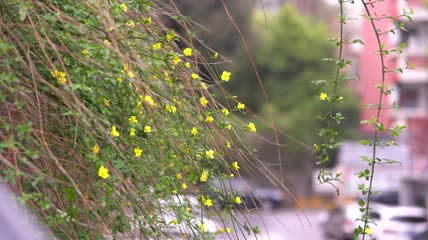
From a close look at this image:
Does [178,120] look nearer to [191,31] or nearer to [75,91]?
[191,31]

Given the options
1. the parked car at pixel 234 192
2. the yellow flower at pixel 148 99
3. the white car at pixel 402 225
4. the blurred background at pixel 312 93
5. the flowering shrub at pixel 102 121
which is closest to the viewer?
the flowering shrub at pixel 102 121

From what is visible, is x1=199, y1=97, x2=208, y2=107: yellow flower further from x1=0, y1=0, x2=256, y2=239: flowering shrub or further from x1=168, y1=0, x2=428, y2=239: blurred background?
x1=168, y1=0, x2=428, y2=239: blurred background

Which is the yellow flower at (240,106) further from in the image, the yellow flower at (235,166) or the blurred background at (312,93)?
the blurred background at (312,93)

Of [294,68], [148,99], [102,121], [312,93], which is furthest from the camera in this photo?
[294,68]

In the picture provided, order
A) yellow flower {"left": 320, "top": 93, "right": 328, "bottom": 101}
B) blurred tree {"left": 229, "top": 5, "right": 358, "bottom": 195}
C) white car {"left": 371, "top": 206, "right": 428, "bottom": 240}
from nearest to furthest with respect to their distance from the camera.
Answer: yellow flower {"left": 320, "top": 93, "right": 328, "bottom": 101}
white car {"left": 371, "top": 206, "right": 428, "bottom": 240}
blurred tree {"left": 229, "top": 5, "right": 358, "bottom": 195}

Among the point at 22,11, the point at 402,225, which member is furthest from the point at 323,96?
the point at 402,225

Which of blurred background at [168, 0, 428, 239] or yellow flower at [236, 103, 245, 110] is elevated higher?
blurred background at [168, 0, 428, 239]

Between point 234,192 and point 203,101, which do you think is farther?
point 234,192

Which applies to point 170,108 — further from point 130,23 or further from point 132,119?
point 130,23

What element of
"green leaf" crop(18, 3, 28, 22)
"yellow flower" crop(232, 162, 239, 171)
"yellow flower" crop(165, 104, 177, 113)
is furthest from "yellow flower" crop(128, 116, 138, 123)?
"green leaf" crop(18, 3, 28, 22)

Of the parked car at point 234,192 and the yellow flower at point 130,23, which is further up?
the yellow flower at point 130,23

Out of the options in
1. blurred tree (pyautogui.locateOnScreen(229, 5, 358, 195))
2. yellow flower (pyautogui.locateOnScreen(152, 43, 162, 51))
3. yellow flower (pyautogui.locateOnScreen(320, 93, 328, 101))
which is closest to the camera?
yellow flower (pyautogui.locateOnScreen(152, 43, 162, 51))

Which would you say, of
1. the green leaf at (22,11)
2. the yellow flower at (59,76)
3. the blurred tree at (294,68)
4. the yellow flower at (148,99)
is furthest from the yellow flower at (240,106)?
the blurred tree at (294,68)

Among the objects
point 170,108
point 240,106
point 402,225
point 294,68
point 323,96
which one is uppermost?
point 294,68
